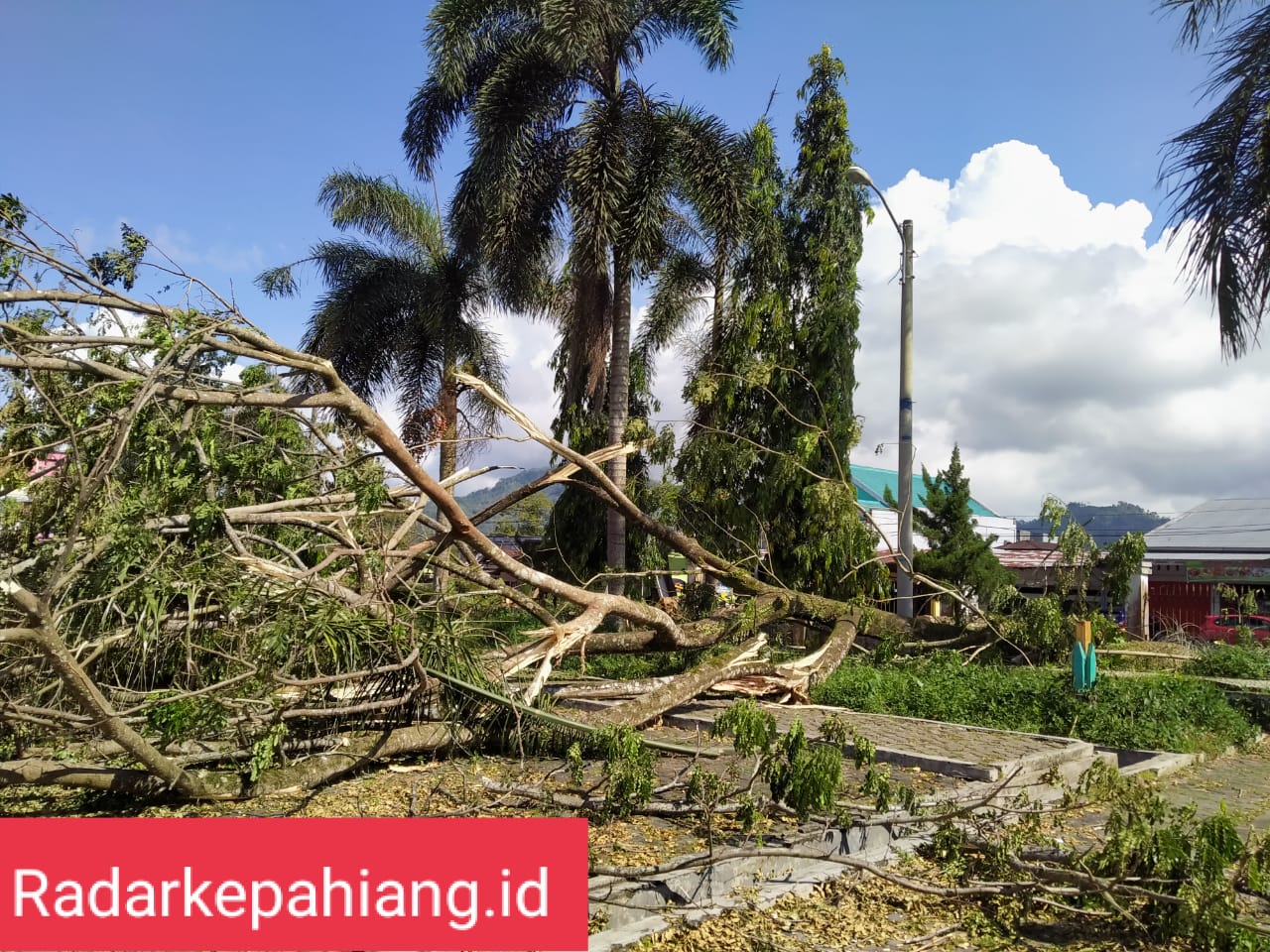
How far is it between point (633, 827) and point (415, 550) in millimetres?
3163

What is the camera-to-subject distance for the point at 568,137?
1734cm

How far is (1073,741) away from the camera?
26.2 feet

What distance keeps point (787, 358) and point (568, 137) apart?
18.1 ft

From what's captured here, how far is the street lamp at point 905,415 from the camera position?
12672mm

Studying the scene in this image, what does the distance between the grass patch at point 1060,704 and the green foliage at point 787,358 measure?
5.63 metres

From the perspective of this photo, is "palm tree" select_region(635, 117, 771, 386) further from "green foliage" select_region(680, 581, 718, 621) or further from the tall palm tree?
"green foliage" select_region(680, 581, 718, 621)

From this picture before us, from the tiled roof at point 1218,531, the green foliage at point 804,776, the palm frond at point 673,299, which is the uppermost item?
the palm frond at point 673,299

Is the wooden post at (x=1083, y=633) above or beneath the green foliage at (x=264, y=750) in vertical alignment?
above

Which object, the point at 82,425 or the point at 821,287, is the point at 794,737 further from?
the point at 821,287

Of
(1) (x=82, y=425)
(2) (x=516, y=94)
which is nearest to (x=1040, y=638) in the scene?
(1) (x=82, y=425)

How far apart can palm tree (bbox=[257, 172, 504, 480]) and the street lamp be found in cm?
977

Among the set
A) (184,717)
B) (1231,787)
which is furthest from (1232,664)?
(184,717)

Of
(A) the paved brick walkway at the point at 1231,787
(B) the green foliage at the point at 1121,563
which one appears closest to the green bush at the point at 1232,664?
(B) the green foliage at the point at 1121,563

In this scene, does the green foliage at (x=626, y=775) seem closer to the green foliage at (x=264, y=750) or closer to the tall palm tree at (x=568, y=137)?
the green foliage at (x=264, y=750)
